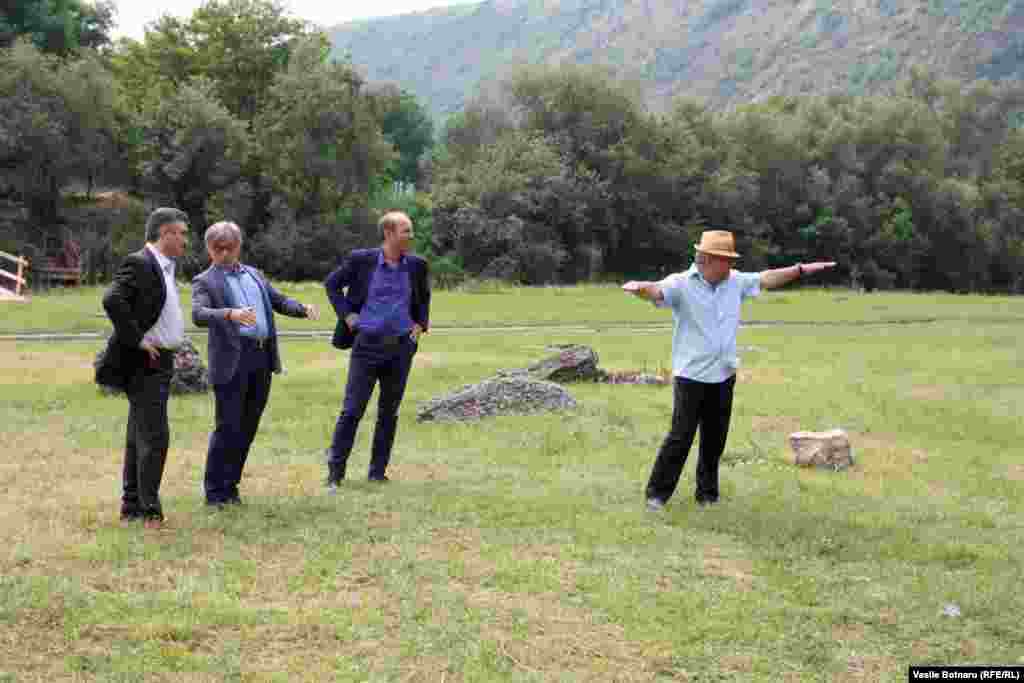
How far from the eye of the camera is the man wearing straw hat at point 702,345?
8023mm

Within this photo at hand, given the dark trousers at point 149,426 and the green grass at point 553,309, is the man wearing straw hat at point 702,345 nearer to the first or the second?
the dark trousers at point 149,426

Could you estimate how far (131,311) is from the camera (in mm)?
7105

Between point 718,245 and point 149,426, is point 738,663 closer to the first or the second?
point 718,245

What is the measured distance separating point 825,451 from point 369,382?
4681 millimetres

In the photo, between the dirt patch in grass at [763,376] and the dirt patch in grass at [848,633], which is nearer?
the dirt patch in grass at [848,633]

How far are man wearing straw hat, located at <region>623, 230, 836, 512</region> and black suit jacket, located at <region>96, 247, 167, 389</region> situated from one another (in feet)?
11.3

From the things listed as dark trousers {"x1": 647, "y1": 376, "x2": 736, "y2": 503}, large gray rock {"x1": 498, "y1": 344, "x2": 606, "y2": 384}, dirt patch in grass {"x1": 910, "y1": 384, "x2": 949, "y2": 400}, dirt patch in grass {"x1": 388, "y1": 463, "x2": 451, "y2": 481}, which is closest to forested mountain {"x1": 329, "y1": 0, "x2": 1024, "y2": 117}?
dirt patch in grass {"x1": 910, "y1": 384, "x2": 949, "y2": 400}

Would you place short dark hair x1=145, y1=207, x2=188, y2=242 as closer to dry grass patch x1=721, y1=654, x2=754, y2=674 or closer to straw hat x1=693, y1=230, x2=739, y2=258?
straw hat x1=693, y1=230, x2=739, y2=258

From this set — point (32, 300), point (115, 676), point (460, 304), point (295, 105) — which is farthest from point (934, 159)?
point (115, 676)

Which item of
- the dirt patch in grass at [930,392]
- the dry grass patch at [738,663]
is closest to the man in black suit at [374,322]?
the dry grass patch at [738,663]

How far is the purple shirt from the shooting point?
28.1ft

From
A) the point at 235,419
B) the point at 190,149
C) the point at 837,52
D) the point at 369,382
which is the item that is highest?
Result: the point at 837,52

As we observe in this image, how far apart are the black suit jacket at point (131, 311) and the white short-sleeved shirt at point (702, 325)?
3717mm

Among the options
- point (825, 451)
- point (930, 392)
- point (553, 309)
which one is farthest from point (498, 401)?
point (553, 309)
